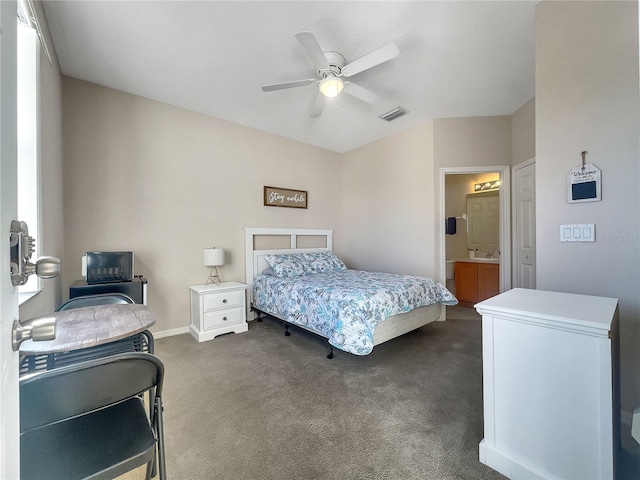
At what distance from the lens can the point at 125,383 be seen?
0.88 metres

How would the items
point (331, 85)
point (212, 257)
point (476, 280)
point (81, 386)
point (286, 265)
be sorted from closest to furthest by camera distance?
point (81, 386) < point (331, 85) < point (212, 257) < point (286, 265) < point (476, 280)

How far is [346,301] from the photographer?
2.40 meters

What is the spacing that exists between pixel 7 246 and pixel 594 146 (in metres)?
2.59

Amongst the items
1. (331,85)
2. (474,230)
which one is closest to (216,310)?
(331,85)

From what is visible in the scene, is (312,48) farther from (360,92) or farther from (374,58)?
(360,92)

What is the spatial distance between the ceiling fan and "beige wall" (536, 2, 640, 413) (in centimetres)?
106

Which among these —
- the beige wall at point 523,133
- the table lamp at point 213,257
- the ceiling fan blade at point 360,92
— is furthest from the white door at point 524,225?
the table lamp at point 213,257

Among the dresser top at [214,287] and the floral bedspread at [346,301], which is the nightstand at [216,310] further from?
the floral bedspread at [346,301]

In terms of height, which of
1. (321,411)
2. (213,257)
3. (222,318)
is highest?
(213,257)

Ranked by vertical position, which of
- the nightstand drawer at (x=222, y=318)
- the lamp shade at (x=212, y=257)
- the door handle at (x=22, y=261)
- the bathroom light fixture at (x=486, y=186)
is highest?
the bathroom light fixture at (x=486, y=186)

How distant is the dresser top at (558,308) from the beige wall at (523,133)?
2.48 meters

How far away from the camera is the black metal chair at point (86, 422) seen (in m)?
0.77

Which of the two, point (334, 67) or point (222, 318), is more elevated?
point (334, 67)

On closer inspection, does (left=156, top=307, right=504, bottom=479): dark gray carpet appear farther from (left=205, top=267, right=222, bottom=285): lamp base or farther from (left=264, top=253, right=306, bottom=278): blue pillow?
(left=264, top=253, right=306, bottom=278): blue pillow
